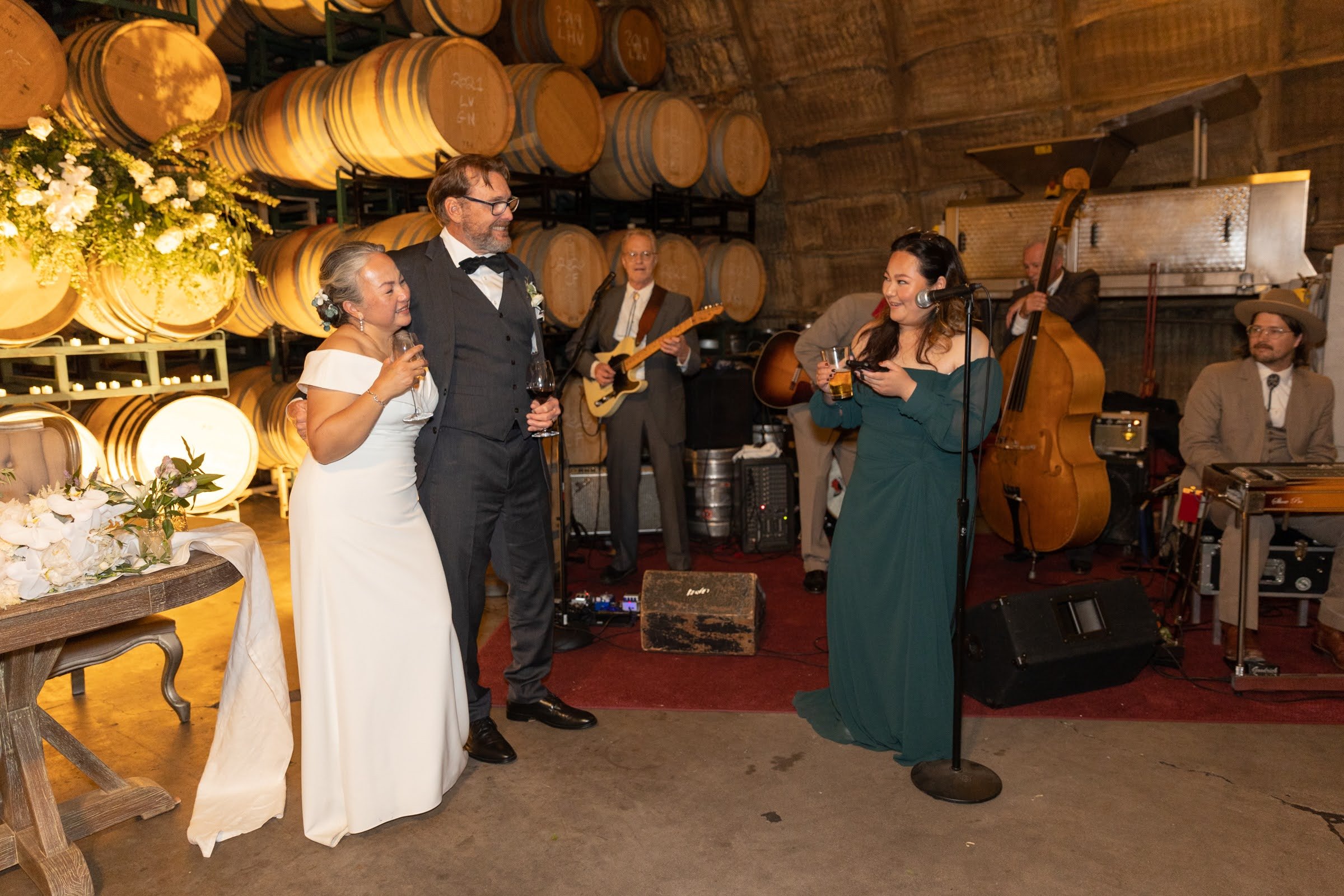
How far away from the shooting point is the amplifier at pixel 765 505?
6027 mm

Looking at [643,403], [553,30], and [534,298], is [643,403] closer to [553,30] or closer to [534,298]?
[534,298]

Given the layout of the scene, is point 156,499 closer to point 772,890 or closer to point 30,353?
point 772,890

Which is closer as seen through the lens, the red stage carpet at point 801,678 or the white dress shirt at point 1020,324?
the red stage carpet at point 801,678

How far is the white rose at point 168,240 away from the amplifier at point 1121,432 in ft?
15.7

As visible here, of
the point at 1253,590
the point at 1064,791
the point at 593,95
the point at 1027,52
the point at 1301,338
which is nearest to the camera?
the point at 1064,791

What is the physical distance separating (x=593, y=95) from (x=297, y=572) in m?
4.51

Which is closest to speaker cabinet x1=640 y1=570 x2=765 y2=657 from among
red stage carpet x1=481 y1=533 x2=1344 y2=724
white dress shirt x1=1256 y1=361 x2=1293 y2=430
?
red stage carpet x1=481 y1=533 x2=1344 y2=724

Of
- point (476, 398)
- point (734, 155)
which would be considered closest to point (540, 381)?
point (476, 398)

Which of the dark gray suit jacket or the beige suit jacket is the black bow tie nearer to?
the dark gray suit jacket

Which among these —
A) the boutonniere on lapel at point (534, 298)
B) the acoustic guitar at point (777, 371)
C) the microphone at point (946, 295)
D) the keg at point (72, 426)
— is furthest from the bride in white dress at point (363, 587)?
the acoustic guitar at point (777, 371)

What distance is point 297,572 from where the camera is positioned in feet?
9.16

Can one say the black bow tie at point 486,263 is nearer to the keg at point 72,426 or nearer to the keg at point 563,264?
the keg at point 72,426

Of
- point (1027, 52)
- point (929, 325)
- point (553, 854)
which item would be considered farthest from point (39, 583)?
point (1027, 52)

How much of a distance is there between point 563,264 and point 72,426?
282cm
